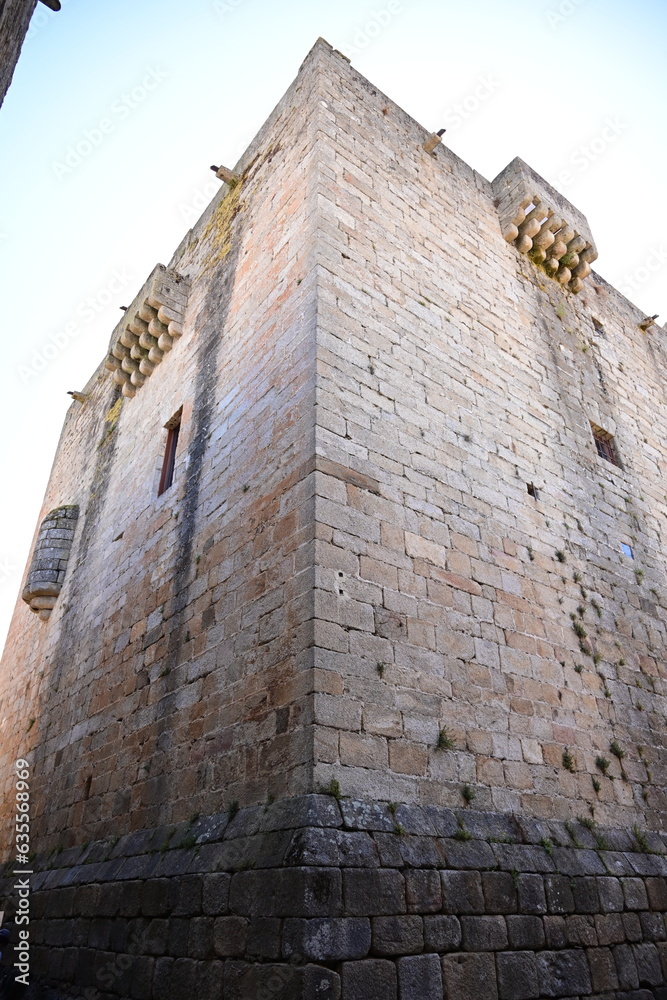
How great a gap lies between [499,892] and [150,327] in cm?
761

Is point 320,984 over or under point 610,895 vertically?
under

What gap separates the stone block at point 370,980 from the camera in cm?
296

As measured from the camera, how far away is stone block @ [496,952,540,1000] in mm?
3494

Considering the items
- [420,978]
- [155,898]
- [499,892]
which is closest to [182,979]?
[155,898]

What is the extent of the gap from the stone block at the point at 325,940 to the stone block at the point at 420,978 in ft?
0.78

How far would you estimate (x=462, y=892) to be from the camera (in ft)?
11.8

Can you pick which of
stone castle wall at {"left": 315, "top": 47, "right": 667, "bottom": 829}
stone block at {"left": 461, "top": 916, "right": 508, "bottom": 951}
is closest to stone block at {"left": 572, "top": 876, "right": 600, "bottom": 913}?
stone castle wall at {"left": 315, "top": 47, "right": 667, "bottom": 829}

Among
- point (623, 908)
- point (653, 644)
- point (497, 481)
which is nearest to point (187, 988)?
point (623, 908)

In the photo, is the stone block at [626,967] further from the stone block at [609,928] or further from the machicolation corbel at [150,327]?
the machicolation corbel at [150,327]

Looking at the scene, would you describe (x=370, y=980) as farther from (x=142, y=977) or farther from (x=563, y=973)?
(x=142, y=977)

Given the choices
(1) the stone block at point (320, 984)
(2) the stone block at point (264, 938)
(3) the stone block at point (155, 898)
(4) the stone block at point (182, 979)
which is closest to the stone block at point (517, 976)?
(1) the stone block at point (320, 984)

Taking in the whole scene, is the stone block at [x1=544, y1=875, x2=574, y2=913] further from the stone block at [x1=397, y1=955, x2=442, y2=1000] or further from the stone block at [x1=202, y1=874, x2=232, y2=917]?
the stone block at [x1=202, y1=874, x2=232, y2=917]

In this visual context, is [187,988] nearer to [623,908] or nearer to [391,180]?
[623,908]

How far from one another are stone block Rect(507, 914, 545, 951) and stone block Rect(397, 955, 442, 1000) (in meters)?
0.62
